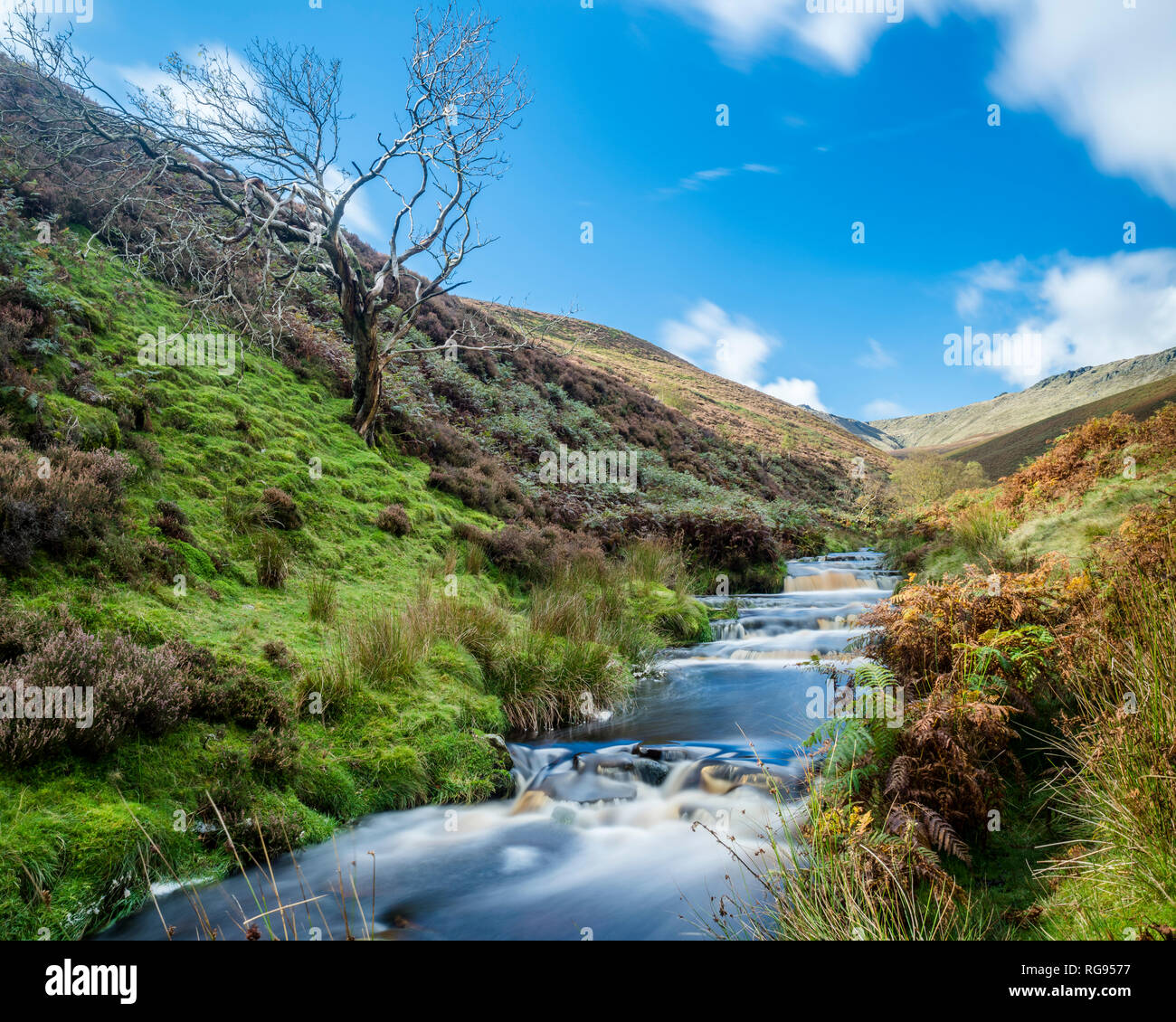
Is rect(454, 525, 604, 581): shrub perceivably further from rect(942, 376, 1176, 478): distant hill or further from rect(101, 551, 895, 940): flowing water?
rect(942, 376, 1176, 478): distant hill

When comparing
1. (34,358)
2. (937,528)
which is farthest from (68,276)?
(937,528)

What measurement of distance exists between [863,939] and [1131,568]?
3.27m

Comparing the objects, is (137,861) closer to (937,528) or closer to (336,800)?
(336,800)

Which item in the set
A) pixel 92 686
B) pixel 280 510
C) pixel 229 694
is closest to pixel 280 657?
pixel 229 694

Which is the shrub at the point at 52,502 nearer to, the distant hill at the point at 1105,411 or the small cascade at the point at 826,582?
the small cascade at the point at 826,582

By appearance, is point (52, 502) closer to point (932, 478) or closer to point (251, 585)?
point (251, 585)

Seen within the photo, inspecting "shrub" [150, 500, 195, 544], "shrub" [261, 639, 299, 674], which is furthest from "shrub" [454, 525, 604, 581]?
"shrub" [261, 639, 299, 674]

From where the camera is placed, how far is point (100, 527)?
19.4 ft

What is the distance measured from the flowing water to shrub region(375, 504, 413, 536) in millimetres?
4873

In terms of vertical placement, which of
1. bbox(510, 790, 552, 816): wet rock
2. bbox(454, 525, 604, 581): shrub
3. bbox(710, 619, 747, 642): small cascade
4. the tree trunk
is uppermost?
the tree trunk

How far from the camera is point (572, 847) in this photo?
4957mm

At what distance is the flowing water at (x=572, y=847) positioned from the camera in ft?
12.9

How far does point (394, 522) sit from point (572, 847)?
262 inches

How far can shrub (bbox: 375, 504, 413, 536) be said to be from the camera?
33.3 ft
